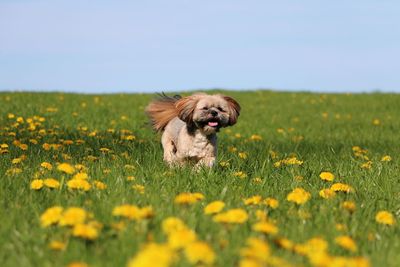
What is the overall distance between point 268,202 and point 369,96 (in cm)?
2246

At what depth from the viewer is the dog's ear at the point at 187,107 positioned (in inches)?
259

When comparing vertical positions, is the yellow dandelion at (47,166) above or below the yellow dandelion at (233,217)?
below

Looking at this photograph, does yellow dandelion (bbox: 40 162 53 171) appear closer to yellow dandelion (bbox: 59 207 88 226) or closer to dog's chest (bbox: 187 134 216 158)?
dog's chest (bbox: 187 134 216 158)

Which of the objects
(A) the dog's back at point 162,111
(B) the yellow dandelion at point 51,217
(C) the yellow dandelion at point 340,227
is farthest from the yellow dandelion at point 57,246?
(A) the dog's back at point 162,111

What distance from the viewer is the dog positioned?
6.52m

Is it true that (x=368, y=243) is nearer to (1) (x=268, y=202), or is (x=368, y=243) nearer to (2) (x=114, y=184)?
(1) (x=268, y=202)

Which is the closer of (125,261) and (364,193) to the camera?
(125,261)

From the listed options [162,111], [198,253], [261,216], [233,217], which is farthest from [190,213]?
[162,111]

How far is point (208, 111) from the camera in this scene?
21.1 ft

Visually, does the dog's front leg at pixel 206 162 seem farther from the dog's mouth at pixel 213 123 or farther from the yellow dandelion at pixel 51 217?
the yellow dandelion at pixel 51 217

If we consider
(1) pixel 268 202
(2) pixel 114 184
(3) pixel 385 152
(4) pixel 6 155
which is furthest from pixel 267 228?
(3) pixel 385 152

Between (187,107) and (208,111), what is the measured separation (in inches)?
11.0

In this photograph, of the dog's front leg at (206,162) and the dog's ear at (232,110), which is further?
the dog's front leg at (206,162)

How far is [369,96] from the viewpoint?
25688mm
